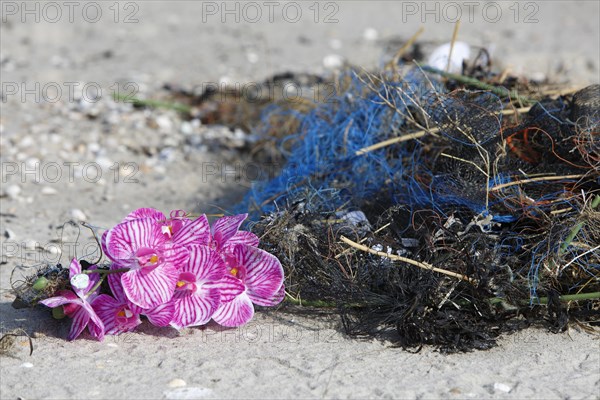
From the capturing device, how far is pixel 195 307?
253 centimetres

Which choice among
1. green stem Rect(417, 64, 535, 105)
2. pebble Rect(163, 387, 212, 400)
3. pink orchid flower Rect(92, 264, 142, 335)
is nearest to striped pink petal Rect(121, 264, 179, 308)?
pink orchid flower Rect(92, 264, 142, 335)

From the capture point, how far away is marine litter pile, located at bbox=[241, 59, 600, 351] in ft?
8.60

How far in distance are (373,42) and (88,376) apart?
191 inches

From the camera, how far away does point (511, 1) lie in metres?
7.68

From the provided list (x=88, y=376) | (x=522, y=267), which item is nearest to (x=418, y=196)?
(x=522, y=267)

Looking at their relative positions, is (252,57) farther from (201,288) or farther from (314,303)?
(201,288)

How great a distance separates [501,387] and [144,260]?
3.87 ft

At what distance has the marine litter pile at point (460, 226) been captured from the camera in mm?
2621

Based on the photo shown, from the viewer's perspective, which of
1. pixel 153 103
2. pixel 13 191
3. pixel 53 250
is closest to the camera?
pixel 53 250

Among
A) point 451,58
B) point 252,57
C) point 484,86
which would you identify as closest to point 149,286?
point 484,86

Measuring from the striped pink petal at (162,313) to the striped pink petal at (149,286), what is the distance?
2.0 inches

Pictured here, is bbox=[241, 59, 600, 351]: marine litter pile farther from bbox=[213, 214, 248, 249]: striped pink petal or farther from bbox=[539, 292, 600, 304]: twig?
bbox=[213, 214, 248, 249]: striped pink petal

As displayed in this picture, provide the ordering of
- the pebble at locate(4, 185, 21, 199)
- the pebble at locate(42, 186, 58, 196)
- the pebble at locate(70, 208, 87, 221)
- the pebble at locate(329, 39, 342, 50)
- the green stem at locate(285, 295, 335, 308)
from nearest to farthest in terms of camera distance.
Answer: the green stem at locate(285, 295, 335, 308), the pebble at locate(70, 208, 87, 221), the pebble at locate(4, 185, 21, 199), the pebble at locate(42, 186, 58, 196), the pebble at locate(329, 39, 342, 50)

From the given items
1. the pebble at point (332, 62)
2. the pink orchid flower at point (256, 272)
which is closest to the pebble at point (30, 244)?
the pink orchid flower at point (256, 272)
